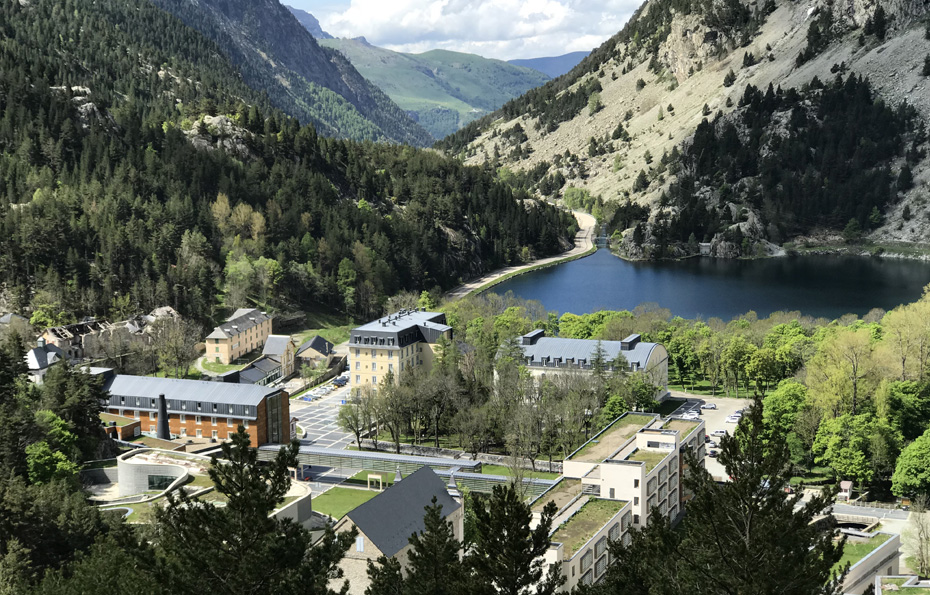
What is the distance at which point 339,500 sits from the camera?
60.2m

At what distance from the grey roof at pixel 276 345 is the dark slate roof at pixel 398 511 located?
49.2 meters

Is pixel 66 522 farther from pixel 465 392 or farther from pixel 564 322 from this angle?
pixel 564 322

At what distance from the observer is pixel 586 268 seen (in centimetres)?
17188

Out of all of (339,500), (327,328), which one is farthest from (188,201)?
(339,500)

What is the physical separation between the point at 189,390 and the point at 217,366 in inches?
771

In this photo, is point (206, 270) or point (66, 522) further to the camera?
point (206, 270)

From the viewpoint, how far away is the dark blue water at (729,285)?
128000mm

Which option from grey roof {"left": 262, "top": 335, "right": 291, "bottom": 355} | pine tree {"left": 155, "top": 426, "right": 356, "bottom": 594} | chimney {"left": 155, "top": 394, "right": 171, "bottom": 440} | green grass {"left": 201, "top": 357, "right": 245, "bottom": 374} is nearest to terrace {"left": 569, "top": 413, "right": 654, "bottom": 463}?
chimney {"left": 155, "top": 394, "right": 171, "bottom": 440}

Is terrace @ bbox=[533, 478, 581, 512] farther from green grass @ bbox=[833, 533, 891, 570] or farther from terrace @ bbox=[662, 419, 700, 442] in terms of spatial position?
green grass @ bbox=[833, 533, 891, 570]

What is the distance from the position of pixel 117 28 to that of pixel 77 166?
89.6 meters

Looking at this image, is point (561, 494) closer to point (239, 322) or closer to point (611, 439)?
point (611, 439)

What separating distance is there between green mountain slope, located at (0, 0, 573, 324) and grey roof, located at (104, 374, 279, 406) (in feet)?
73.0

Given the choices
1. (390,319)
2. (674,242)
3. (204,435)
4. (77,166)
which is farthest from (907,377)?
(674,242)

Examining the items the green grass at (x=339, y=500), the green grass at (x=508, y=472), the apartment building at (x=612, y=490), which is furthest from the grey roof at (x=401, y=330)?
the apartment building at (x=612, y=490)
